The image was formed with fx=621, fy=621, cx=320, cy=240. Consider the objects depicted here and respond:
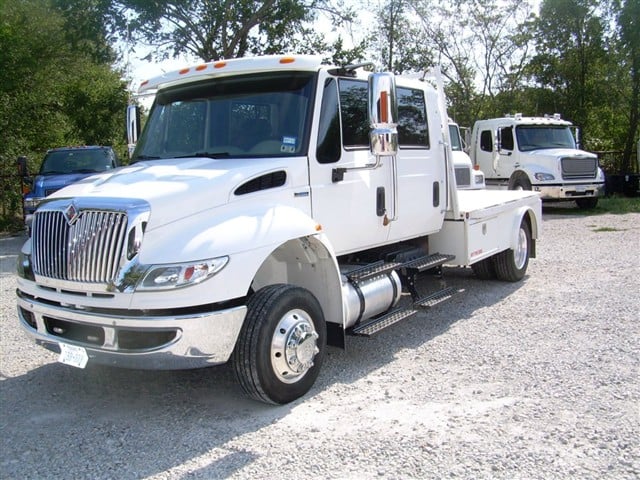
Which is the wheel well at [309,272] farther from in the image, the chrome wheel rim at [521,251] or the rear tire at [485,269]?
the chrome wheel rim at [521,251]

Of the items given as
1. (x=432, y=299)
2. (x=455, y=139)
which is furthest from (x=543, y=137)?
(x=432, y=299)

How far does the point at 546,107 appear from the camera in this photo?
25344mm

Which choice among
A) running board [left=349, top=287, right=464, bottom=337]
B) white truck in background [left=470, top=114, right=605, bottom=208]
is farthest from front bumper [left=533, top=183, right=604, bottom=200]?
running board [left=349, top=287, right=464, bottom=337]

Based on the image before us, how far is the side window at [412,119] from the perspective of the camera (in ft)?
20.4

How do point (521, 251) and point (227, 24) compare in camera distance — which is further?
point (227, 24)

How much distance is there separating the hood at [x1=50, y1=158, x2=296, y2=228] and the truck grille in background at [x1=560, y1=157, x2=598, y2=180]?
557 inches

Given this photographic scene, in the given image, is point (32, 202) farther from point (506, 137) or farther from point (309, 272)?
point (506, 137)

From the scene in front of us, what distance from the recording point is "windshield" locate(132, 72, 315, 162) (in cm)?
488

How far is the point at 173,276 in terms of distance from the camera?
12.5 ft

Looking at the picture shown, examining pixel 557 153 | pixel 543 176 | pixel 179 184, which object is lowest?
pixel 543 176

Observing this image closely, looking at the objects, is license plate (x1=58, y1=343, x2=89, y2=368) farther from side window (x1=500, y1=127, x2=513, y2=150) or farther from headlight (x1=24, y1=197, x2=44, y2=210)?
side window (x1=500, y1=127, x2=513, y2=150)

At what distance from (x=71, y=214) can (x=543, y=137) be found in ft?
53.8

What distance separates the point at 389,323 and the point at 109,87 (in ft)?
66.4

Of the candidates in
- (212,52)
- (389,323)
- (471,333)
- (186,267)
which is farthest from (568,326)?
(212,52)
